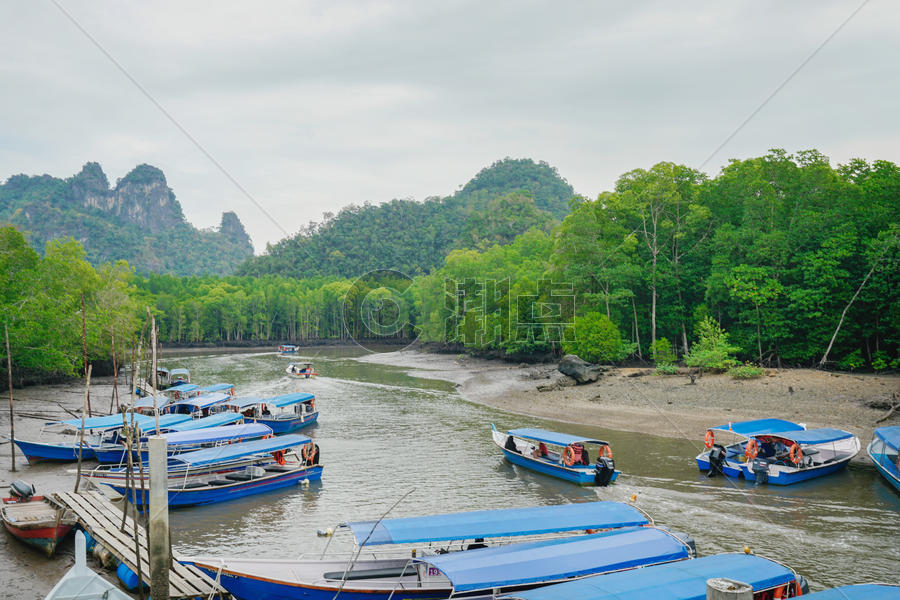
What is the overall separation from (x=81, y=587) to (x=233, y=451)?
39.0 feet

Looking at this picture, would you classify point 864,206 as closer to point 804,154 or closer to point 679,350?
point 804,154

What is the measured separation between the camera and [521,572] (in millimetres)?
11555

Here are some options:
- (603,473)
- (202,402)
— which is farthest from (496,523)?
(202,402)

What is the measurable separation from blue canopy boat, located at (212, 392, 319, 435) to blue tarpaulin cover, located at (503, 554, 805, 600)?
25.1 meters

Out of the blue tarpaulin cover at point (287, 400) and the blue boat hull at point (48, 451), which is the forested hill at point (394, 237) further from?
the blue boat hull at point (48, 451)

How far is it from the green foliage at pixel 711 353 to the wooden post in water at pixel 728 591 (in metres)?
36.0

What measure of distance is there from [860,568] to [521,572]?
996 centimetres

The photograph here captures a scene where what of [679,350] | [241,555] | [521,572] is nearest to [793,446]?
[521,572]

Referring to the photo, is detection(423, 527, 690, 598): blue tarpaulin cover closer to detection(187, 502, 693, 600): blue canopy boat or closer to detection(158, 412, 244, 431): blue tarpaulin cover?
detection(187, 502, 693, 600): blue canopy boat

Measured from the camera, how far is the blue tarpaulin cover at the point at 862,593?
30.8 feet

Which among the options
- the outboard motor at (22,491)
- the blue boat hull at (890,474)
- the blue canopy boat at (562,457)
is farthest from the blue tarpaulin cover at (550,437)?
the outboard motor at (22,491)

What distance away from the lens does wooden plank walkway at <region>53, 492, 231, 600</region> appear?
11992mm

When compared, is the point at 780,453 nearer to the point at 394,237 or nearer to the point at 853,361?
the point at 853,361

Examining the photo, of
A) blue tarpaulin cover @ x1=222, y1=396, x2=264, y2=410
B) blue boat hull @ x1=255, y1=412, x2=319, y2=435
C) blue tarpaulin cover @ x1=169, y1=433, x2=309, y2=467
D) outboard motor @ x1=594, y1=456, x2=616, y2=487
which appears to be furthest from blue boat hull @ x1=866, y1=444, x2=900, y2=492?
blue tarpaulin cover @ x1=222, y1=396, x2=264, y2=410
